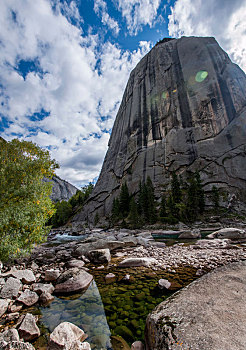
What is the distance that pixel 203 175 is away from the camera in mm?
45562

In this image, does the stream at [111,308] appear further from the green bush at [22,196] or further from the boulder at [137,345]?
the green bush at [22,196]

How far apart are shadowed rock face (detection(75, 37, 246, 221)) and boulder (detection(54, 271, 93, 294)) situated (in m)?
44.1

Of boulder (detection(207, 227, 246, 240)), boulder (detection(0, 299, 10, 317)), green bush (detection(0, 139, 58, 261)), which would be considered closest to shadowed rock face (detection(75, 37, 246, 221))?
boulder (detection(207, 227, 246, 240))

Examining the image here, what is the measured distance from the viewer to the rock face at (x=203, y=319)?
1.95 metres

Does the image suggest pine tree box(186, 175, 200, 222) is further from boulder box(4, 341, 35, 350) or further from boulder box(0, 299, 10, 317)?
boulder box(4, 341, 35, 350)

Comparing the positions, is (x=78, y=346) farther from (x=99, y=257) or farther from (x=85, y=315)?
(x=99, y=257)

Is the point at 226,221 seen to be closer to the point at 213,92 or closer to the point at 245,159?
the point at 245,159

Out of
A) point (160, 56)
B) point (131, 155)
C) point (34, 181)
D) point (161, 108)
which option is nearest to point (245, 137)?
point (161, 108)

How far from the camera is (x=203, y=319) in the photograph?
7.80ft

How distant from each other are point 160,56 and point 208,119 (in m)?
38.0

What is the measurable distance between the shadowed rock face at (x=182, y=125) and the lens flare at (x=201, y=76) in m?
0.33

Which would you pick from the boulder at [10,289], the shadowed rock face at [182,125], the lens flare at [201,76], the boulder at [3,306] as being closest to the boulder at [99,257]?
the boulder at [10,289]

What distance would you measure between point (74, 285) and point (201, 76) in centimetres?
7124

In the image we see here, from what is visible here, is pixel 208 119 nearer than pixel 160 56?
Yes
